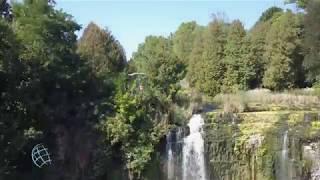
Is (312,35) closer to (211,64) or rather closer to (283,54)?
(283,54)

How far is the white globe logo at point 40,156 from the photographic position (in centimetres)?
1734

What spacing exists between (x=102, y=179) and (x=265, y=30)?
12.7m

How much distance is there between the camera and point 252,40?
2633 cm

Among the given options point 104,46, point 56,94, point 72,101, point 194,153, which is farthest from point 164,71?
point 104,46

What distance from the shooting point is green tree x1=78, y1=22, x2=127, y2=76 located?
2408 cm

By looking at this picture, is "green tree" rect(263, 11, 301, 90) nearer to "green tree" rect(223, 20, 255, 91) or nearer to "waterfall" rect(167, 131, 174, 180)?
"green tree" rect(223, 20, 255, 91)

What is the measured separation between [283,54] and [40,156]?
41.1 feet

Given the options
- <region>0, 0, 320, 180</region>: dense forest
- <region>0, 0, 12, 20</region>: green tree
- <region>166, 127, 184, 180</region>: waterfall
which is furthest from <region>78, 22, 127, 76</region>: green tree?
<region>166, 127, 184, 180</region>: waterfall

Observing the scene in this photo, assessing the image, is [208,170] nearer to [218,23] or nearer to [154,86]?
[154,86]

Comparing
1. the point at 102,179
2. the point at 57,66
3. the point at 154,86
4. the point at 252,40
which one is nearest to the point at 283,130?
the point at 154,86

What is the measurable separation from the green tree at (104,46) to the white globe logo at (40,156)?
6.91m

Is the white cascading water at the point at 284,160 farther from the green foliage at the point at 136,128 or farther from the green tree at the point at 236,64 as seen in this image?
the green tree at the point at 236,64

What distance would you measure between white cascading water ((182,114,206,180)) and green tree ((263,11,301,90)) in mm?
8147

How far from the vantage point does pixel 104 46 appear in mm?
24641
